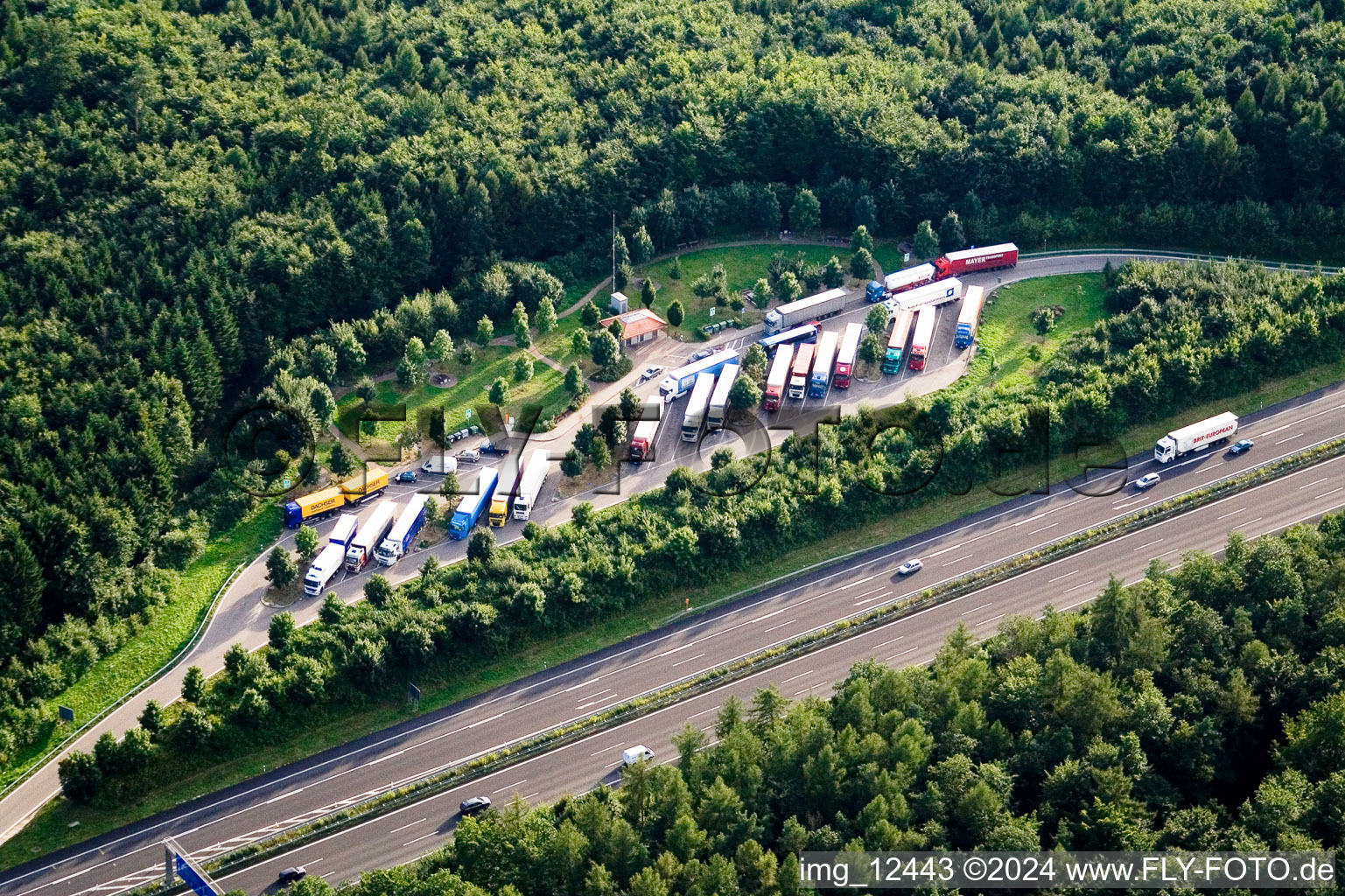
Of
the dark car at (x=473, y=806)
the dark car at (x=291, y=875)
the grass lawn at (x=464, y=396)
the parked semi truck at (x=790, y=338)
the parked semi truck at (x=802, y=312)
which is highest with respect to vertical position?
the grass lawn at (x=464, y=396)

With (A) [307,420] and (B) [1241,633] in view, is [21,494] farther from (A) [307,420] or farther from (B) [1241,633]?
(B) [1241,633]

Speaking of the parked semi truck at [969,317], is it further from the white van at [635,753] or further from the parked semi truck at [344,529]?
the parked semi truck at [344,529]

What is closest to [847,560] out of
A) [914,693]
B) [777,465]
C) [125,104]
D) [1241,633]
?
[777,465]

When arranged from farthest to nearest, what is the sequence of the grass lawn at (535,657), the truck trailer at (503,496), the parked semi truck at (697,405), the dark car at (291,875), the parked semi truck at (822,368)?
the parked semi truck at (822,368)
the parked semi truck at (697,405)
the truck trailer at (503,496)
the grass lawn at (535,657)
the dark car at (291,875)

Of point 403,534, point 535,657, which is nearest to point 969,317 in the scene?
point 535,657

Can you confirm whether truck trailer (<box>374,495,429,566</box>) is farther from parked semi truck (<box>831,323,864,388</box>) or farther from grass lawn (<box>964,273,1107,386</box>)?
grass lawn (<box>964,273,1107,386</box>)

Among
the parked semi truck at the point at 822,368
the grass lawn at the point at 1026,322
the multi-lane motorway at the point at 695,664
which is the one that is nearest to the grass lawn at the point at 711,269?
the parked semi truck at the point at 822,368

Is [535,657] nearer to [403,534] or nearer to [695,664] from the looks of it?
[695,664]
